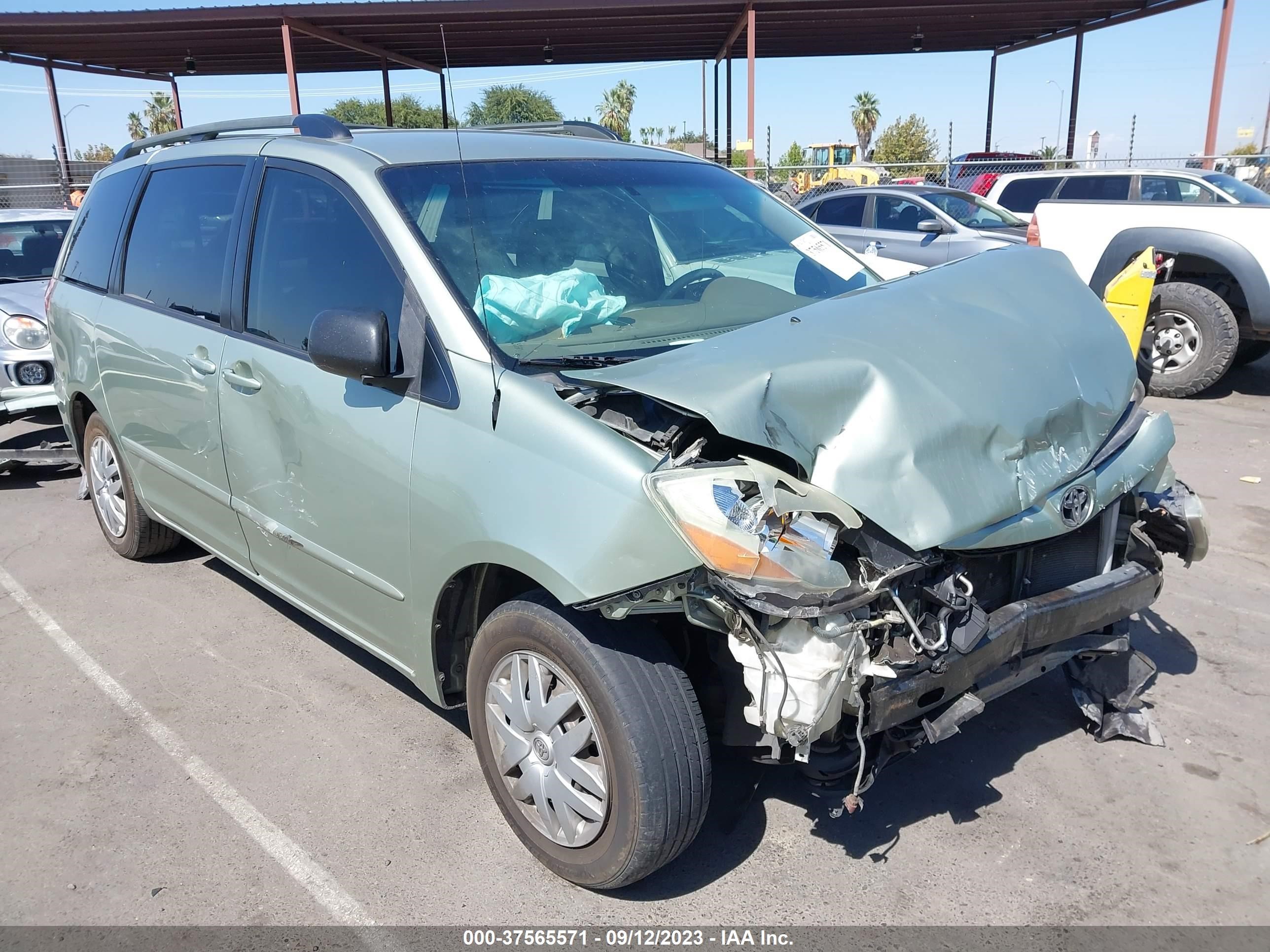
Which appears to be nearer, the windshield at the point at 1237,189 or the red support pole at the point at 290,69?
the windshield at the point at 1237,189

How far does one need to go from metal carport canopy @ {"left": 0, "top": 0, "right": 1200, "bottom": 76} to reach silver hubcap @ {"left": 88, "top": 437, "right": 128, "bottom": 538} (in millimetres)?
13512

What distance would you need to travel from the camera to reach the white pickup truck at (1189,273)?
7938mm

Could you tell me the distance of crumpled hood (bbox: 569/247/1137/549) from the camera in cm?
229

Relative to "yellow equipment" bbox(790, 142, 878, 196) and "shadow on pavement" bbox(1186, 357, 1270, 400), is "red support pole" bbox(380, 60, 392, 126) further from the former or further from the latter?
"shadow on pavement" bbox(1186, 357, 1270, 400)

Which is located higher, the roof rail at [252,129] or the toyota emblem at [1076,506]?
the roof rail at [252,129]

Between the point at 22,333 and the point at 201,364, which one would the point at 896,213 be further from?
the point at 201,364

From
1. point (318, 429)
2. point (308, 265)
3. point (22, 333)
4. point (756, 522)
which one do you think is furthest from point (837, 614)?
point (22, 333)

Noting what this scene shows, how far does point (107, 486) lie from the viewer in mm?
5094

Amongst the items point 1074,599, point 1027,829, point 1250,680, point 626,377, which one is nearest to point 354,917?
point 626,377

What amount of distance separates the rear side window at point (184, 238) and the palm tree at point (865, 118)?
63.1 meters

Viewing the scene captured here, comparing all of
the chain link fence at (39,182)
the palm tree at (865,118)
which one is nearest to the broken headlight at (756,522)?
the chain link fence at (39,182)

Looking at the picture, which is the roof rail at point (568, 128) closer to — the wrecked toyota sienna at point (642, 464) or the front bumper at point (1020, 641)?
the wrecked toyota sienna at point (642, 464)

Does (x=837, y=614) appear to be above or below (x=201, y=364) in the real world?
below

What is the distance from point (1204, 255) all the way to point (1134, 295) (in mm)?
1534
